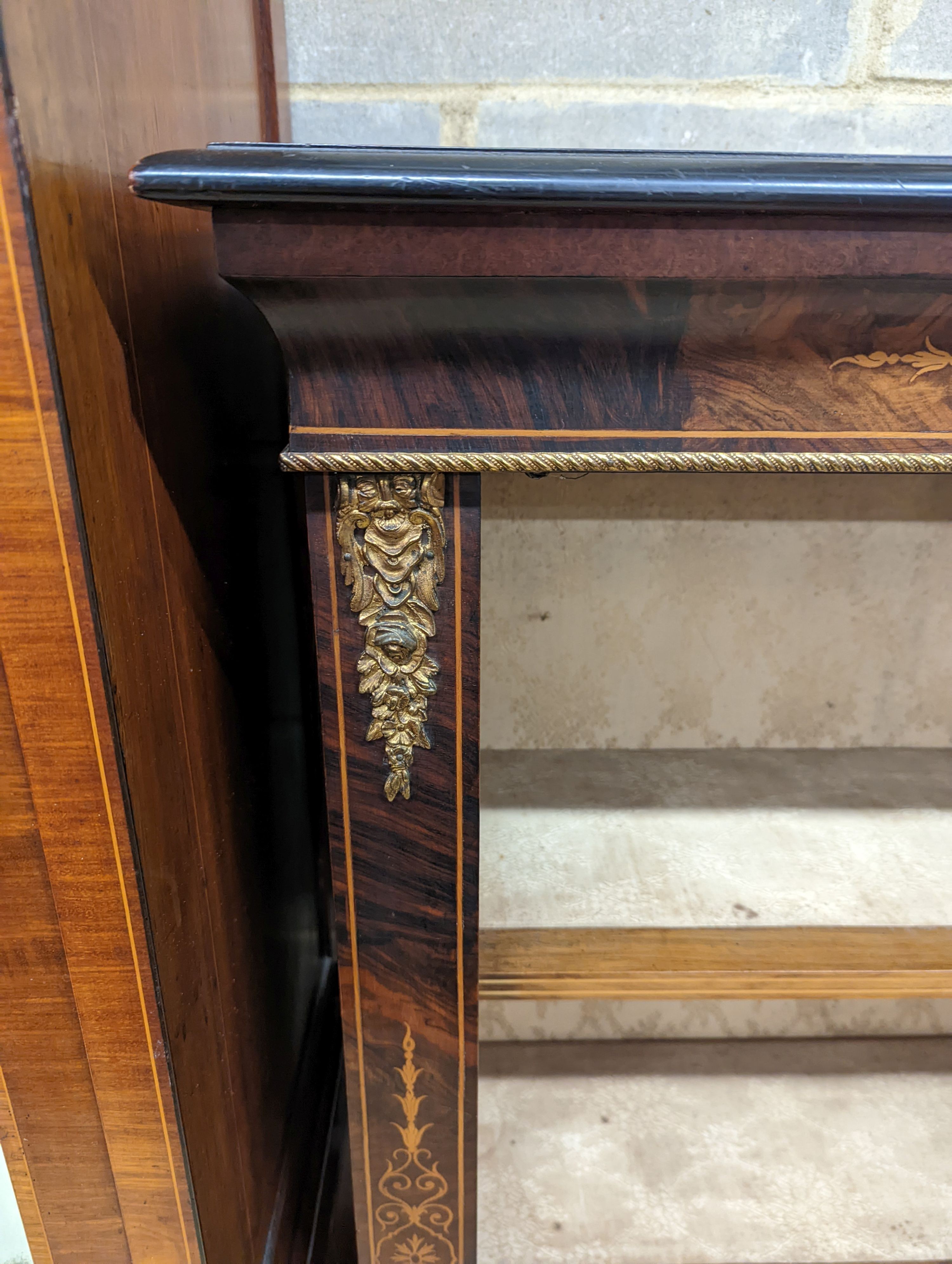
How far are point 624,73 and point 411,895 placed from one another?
0.73 meters

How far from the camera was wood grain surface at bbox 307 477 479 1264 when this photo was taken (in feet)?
1.52

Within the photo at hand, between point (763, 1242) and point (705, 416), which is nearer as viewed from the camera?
point (705, 416)

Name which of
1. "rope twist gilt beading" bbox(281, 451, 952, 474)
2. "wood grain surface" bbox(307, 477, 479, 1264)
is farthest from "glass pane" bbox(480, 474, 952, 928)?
"rope twist gilt beading" bbox(281, 451, 952, 474)

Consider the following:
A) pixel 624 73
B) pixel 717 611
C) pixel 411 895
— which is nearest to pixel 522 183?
pixel 411 895

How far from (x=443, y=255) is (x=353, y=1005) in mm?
460

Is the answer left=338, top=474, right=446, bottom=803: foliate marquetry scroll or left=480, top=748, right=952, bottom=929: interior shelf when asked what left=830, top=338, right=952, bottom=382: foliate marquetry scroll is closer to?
left=338, top=474, right=446, bottom=803: foliate marquetry scroll

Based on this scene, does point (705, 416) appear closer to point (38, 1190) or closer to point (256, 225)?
point (256, 225)

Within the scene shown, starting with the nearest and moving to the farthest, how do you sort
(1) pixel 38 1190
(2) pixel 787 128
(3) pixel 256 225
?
(3) pixel 256 225 < (1) pixel 38 1190 < (2) pixel 787 128

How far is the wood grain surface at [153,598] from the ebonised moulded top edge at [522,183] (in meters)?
0.07

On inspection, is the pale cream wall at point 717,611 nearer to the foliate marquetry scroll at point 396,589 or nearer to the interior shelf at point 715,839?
the interior shelf at point 715,839

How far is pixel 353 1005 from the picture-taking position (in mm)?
555

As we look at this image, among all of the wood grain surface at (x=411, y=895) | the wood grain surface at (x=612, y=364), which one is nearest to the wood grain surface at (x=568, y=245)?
the wood grain surface at (x=612, y=364)

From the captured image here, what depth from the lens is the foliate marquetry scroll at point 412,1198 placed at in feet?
1.90

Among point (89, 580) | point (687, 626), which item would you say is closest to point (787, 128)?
point (687, 626)
